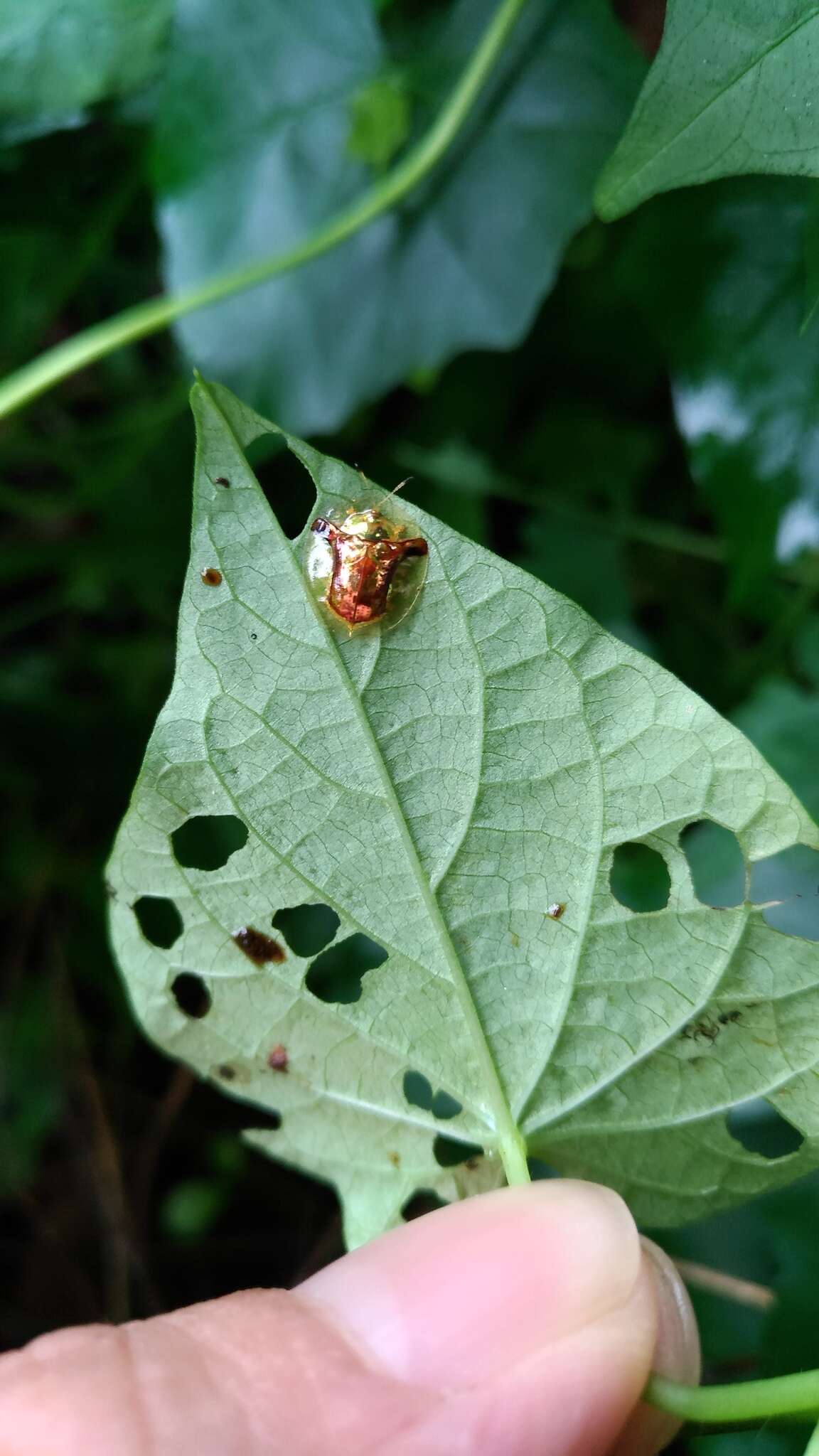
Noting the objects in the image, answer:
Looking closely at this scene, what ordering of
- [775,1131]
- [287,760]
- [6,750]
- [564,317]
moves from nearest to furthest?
[287,760]
[775,1131]
[564,317]
[6,750]

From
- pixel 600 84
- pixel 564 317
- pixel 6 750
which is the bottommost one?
pixel 6 750

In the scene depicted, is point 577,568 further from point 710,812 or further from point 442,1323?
point 442,1323

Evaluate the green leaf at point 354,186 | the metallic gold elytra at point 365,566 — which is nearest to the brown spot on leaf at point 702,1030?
the metallic gold elytra at point 365,566

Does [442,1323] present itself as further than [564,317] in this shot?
No

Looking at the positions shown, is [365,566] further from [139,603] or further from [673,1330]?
[139,603]

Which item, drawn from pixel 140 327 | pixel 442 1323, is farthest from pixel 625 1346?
pixel 140 327

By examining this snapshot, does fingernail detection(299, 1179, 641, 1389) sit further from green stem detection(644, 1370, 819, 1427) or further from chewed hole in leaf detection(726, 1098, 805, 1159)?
chewed hole in leaf detection(726, 1098, 805, 1159)
